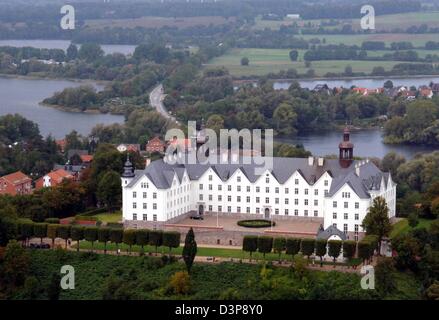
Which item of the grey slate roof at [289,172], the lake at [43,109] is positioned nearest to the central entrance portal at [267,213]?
the grey slate roof at [289,172]

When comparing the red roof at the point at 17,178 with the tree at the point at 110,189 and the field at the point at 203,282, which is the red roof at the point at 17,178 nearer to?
the tree at the point at 110,189

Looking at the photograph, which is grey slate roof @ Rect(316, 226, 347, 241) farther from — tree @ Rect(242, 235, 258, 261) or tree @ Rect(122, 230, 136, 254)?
tree @ Rect(122, 230, 136, 254)

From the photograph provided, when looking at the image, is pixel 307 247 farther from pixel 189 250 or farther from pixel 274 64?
pixel 274 64

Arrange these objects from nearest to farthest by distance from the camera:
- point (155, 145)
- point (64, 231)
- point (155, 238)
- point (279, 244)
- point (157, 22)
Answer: point (279, 244), point (155, 238), point (64, 231), point (155, 145), point (157, 22)

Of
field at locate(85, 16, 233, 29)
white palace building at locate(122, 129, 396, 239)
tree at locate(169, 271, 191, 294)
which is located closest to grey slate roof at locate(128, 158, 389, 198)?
white palace building at locate(122, 129, 396, 239)

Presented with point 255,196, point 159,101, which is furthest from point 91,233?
point 159,101

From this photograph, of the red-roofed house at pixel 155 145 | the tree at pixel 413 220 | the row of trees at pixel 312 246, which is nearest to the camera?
the row of trees at pixel 312 246
